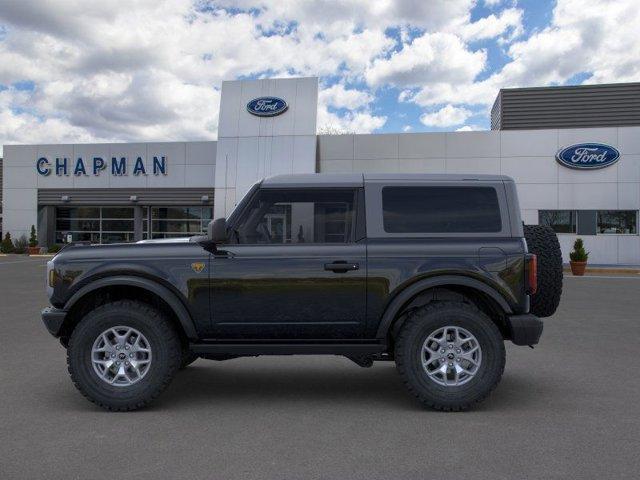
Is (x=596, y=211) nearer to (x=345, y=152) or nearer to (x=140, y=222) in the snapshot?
(x=345, y=152)

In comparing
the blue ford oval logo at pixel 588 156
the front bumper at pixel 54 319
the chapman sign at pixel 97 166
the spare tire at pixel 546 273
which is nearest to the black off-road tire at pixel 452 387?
the spare tire at pixel 546 273

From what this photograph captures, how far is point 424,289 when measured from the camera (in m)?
4.83

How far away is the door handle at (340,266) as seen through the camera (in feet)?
15.6

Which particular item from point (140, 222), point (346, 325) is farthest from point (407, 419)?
point (140, 222)

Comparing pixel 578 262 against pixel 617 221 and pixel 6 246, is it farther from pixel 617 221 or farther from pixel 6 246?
pixel 6 246

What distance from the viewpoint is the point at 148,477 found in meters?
3.43

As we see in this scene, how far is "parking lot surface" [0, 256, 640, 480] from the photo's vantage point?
3584 mm

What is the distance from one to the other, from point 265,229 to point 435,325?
163 cm

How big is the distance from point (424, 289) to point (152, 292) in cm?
228

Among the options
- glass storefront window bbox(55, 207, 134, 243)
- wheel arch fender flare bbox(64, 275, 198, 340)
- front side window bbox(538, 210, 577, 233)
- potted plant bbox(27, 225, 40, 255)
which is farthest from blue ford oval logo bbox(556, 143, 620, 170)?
potted plant bbox(27, 225, 40, 255)

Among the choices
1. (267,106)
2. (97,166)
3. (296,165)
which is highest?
(267,106)

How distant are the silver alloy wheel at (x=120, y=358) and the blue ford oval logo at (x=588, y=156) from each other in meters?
24.8

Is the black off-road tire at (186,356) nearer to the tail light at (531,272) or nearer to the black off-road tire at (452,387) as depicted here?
the black off-road tire at (452,387)

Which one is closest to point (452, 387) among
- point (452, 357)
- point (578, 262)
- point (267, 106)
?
point (452, 357)
